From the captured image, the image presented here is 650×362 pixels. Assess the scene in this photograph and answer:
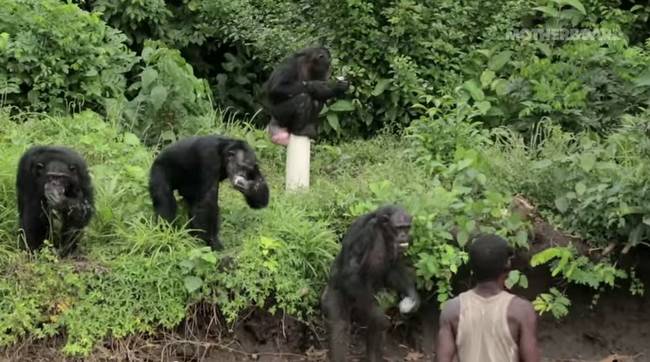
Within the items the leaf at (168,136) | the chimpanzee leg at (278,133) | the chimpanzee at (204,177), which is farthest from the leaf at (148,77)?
the chimpanzee at (204,177)

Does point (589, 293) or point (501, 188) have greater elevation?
point (501, 188)

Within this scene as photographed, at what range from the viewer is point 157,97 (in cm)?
1138

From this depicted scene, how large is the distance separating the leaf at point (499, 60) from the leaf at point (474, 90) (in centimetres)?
48

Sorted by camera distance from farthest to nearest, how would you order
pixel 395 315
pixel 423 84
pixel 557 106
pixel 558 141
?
pixel 423 84 < pixel 557 106 < pixel 558 141 < pixel 395 315

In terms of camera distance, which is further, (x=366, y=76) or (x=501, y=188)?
(x=366, y=76)

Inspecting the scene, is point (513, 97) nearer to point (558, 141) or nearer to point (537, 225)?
point (558, 141)

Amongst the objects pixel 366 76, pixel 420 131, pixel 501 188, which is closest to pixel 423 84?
pixel 366 76

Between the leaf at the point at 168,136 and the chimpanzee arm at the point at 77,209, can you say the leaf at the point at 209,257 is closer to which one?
the chimpanzee arm at the point at 77,209

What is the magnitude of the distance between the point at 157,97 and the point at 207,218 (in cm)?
286

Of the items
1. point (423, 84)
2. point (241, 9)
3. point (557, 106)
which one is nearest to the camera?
point (557, 106)

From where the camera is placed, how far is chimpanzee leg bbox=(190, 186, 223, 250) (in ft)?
28.8

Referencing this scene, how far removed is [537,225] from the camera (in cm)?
959

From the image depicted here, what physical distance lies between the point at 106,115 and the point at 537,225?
455 cm

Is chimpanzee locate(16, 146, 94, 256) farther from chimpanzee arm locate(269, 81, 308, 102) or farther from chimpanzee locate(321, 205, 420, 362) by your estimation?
chimpanzee arm locate(269, 81, 308, 102)
